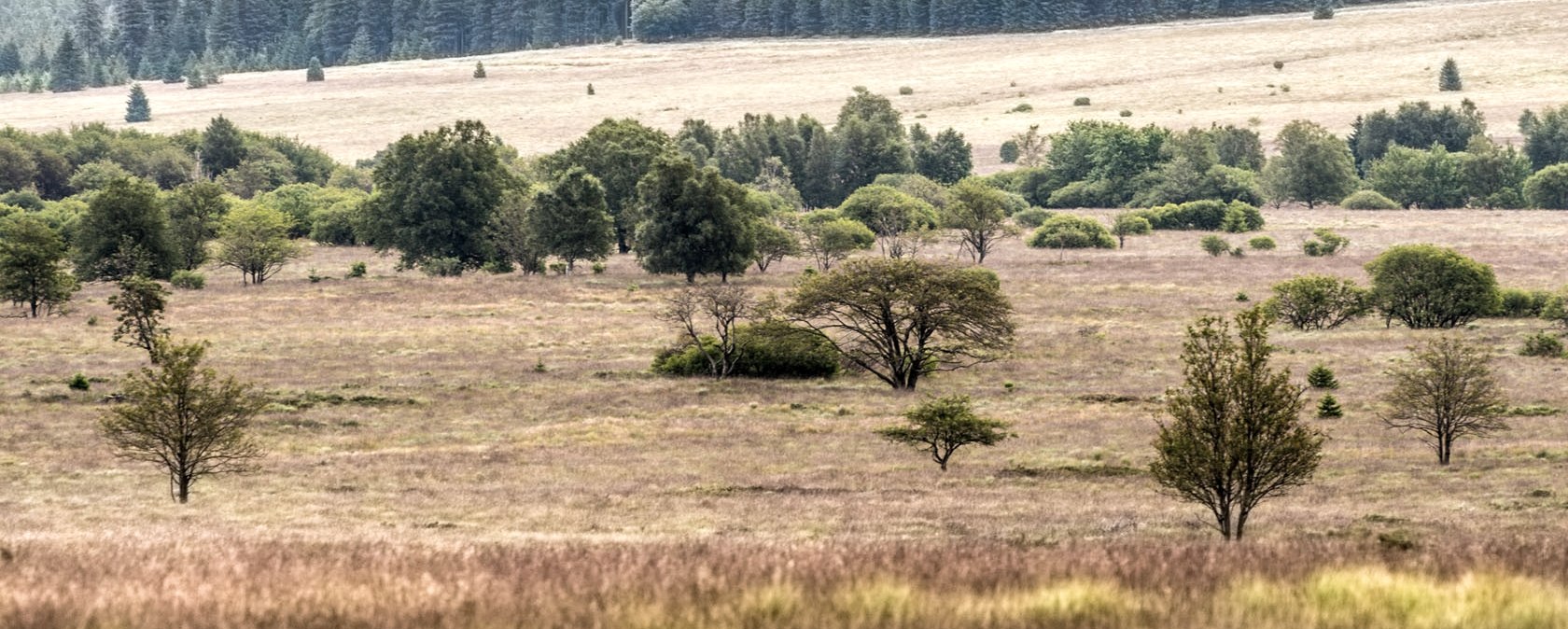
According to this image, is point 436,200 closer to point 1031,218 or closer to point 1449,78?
point 1031,218

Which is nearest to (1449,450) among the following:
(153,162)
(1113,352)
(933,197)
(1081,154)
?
(1113,352)

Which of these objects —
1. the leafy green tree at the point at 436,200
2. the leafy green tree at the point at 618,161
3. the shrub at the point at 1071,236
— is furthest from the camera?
the shrub at the point at 1071,236

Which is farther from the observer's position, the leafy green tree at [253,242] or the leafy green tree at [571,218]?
the leafy green tree at [571,218]

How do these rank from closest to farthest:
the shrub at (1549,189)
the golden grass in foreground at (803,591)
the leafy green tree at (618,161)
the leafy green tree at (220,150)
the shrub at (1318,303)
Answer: the golden grass in foreground at (803,591) < the shrub at (1318,303) < the leafy green tree at (618,161) < the shrub at (1549,189) < the leafy green tree at (220,150)

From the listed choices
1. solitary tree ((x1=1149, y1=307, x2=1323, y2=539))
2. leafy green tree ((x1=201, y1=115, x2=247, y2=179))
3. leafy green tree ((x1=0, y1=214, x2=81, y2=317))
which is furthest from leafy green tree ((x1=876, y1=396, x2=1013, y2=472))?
leafy green tree ((x1=201, y1=115, x2=247, y2=179))

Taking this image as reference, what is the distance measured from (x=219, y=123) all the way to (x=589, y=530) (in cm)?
14964

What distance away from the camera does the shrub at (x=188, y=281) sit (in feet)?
310

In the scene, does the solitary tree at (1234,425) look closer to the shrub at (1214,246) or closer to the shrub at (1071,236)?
the shrub at (1214,246)

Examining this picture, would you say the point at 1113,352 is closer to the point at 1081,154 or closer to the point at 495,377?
the point at 495,377

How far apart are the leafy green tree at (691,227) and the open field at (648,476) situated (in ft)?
8.28

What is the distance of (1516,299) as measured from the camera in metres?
75.6

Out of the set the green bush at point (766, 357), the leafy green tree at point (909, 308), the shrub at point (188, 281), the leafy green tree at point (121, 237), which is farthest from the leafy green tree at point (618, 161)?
the leafy green tree at point (909, 308)

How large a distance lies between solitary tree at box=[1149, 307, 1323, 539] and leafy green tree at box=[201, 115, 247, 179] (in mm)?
151651

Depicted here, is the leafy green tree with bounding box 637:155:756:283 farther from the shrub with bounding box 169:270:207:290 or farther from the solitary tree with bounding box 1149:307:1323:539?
the solitary tree with bounding box 1149:307:1323:539
